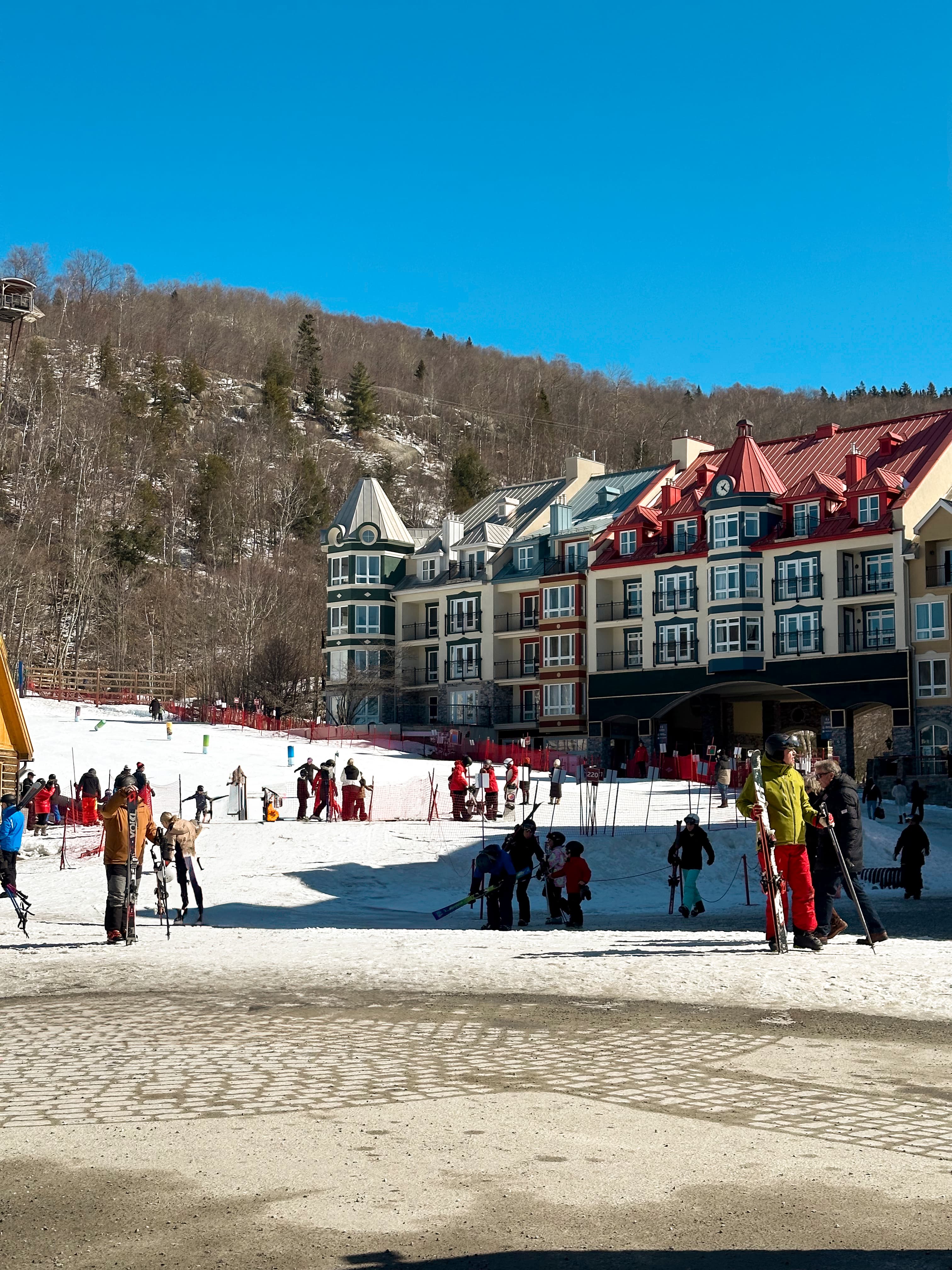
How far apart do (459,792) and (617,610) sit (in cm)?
3016

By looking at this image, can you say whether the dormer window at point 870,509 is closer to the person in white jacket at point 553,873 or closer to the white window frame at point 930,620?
the white window frame at point 930,620

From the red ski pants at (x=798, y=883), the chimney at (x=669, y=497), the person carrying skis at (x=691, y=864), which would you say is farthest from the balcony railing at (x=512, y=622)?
the red ski pants at (x=798, y=883)

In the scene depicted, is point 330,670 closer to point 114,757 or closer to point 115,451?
point 114,757

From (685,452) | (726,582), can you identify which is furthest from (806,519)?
(685,452)

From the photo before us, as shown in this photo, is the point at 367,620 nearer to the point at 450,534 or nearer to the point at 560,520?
the point at 450,534

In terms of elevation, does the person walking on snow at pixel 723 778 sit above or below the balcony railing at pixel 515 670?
below

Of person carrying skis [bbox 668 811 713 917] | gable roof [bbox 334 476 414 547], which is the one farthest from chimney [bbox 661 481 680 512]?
person carrying skis [bbox 668 811 713 917]

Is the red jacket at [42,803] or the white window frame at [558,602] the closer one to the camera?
the red jacket at [42,803]

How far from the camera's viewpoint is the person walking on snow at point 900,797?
40375mm

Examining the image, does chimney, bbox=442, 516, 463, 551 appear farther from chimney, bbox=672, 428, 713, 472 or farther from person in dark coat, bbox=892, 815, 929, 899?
person in dark coat, bbox=892, 815, 929, 899

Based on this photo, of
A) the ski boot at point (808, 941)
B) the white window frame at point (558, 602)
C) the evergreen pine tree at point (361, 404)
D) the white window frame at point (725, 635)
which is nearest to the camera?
the ski boot at point (808, 941)

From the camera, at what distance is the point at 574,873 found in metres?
19.0

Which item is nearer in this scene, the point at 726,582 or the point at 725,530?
the point at 726,582

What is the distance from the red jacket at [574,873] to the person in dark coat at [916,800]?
1204cm
